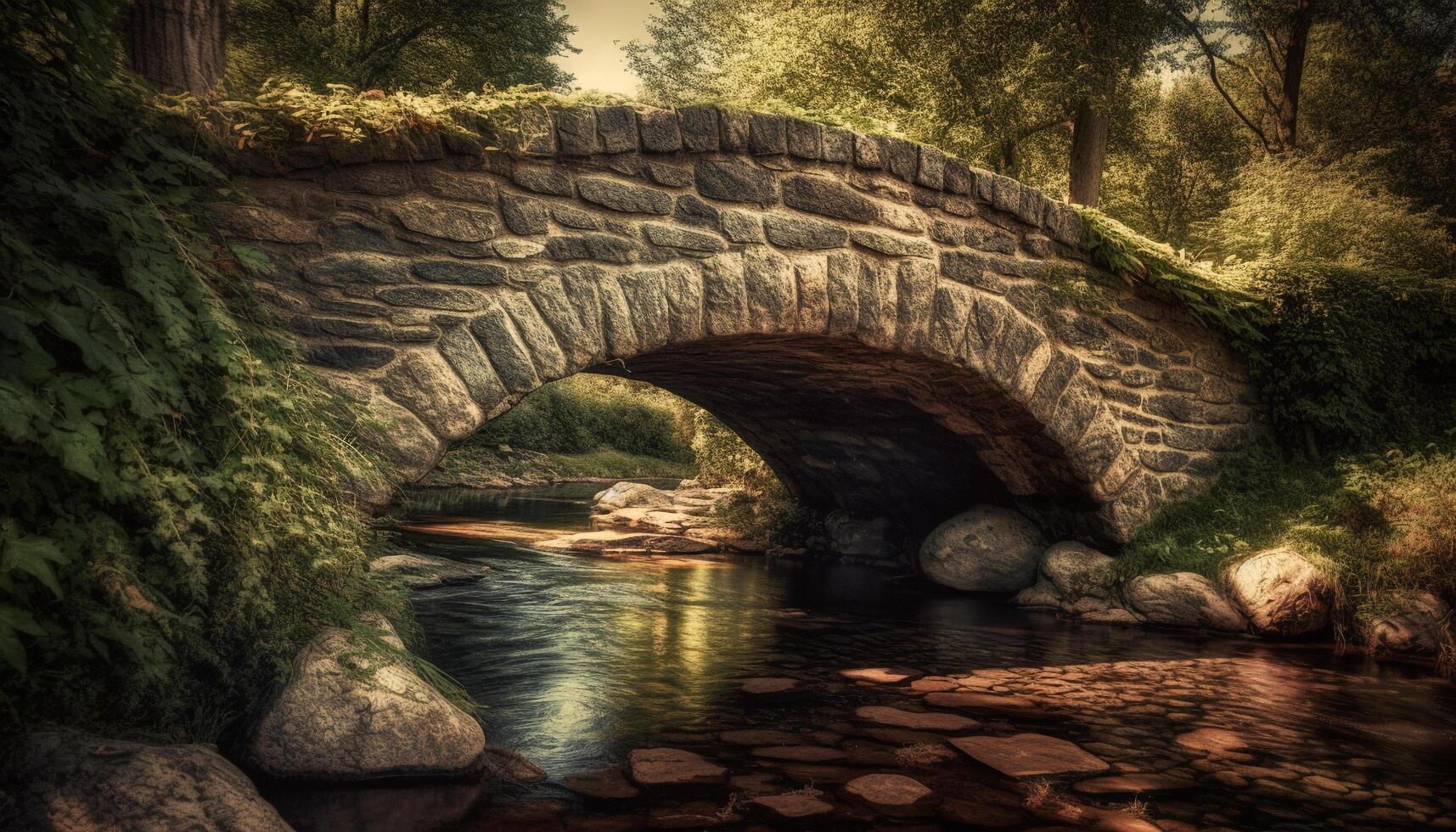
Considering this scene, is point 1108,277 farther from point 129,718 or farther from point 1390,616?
point 129,718

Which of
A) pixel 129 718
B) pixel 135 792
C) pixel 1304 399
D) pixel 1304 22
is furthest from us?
pixel 1304 22

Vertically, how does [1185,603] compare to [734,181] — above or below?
below

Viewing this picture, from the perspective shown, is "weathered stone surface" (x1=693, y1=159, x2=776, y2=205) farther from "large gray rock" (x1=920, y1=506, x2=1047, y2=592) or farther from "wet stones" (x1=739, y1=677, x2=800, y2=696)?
"large gray rock" (x1=920, y1=506, x2=1047, y2=592)

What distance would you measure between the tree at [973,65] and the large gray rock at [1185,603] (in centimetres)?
546

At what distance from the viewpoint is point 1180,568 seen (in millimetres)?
6324

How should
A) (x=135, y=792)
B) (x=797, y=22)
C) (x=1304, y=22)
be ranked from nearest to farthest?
(x=135, y=792) < (x=797, y=22) < (x=1304, y=22)

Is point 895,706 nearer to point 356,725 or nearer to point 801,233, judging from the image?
point 356,725

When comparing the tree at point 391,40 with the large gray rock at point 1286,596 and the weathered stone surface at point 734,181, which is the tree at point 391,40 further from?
the large gray rock at point 1286,596

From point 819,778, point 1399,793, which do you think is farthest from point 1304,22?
point 819,778

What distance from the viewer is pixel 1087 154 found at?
1061 cm

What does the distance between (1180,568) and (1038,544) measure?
52.9 inches

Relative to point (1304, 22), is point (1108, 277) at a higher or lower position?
lower

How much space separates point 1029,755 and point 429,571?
16.5 feet

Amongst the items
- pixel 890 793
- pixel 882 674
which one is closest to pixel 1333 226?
pixel 882 674
